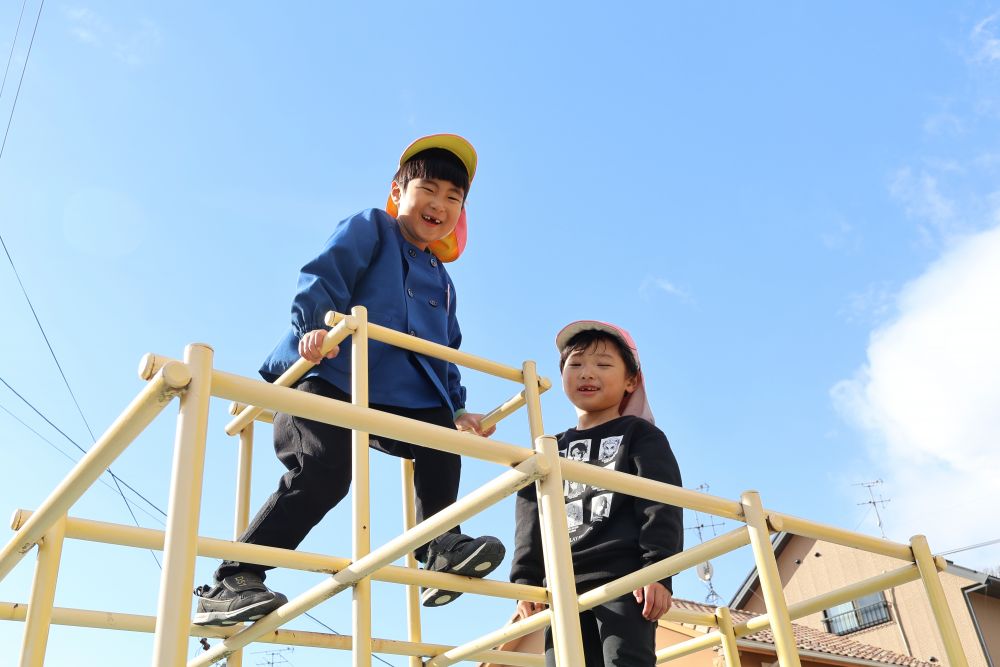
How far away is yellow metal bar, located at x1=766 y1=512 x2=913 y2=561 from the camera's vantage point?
1.84 meters

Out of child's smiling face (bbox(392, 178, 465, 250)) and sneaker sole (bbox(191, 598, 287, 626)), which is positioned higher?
child's smiling face (bbox(392, 178, 465, 250))

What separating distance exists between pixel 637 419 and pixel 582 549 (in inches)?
19.6

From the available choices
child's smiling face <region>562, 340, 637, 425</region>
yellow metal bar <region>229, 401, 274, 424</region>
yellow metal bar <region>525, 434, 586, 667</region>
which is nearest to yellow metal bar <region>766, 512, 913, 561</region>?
yellow metal bar <region>525, 434, 586, 667</region>

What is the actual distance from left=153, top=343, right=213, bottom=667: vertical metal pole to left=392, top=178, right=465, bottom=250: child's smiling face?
2.07 metres

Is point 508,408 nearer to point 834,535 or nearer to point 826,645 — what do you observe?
point 834,535

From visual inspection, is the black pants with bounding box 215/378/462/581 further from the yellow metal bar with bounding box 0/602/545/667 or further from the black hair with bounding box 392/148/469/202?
the black hair with bounding box 392/148/469/202

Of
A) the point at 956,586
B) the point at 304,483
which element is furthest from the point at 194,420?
the point at 956,586

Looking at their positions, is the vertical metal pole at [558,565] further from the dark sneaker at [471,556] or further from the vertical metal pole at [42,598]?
the vertical metal pole at [42,598]

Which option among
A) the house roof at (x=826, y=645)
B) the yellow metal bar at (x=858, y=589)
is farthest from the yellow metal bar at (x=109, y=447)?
the house roof at (x=826, y=645)

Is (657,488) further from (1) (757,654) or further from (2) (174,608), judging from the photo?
(1) (757,654)

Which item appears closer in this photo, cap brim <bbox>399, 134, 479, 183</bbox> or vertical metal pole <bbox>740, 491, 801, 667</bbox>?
vertical metal pole <bbox>740, 491, 801, 667</bbox>

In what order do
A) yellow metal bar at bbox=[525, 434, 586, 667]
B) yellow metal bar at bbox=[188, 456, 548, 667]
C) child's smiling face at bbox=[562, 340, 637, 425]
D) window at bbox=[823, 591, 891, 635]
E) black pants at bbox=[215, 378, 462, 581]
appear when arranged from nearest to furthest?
1. yellow metal bar at bbox=[525, 434, 586, 667]
2. yellow metal bar at bbox=[188, 456, 548, 667]
3. black pants at bbox=[215, 378, 462, 581]
4. child's smiling face at bbox=[562, 340, 637, 425]
5. window at bbox=[823, 591, 891, 635]

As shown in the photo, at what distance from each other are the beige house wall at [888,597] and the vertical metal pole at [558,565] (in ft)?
51.8

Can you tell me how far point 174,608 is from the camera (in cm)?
118
